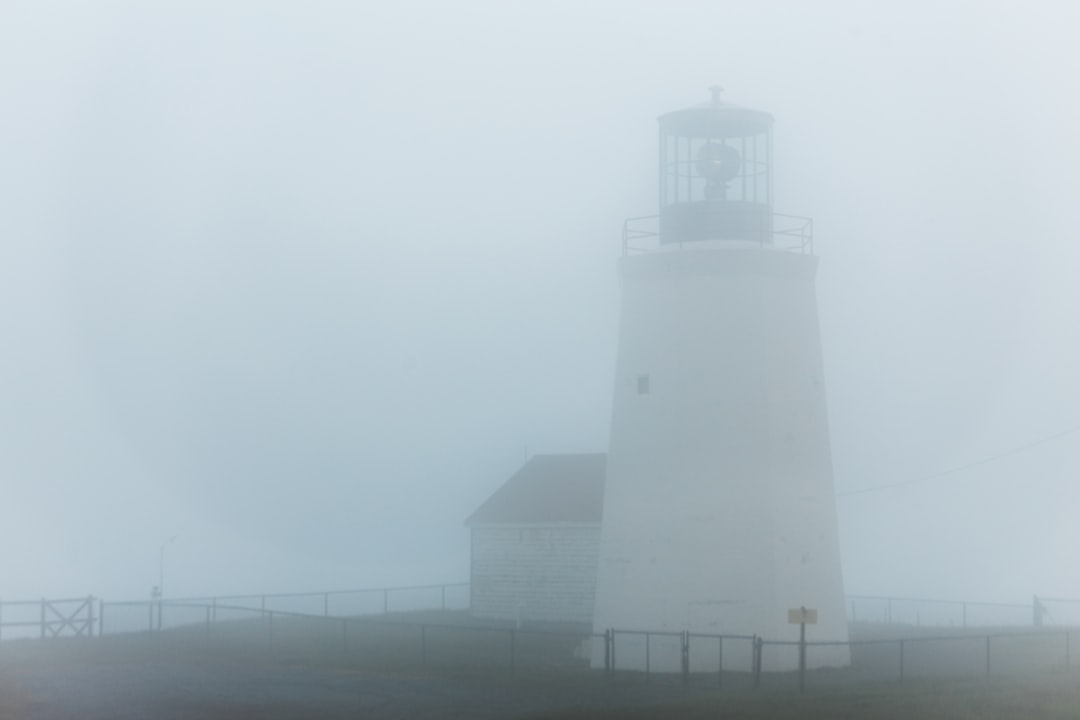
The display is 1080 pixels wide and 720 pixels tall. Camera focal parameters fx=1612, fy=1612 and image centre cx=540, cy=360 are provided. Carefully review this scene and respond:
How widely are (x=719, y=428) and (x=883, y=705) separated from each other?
7.06m

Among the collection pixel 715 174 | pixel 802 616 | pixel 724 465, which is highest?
pixel 715 174

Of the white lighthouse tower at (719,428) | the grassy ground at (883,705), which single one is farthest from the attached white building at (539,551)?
the grassy ground at (883,705)

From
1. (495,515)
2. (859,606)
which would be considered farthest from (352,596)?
(859,606)

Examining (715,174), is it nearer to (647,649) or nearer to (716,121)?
(716,121)

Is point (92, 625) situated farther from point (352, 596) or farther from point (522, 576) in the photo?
point (352, 596)

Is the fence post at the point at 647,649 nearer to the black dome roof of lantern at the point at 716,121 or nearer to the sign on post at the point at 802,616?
the sign on post at the point at 802,616

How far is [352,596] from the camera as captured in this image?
55656mm

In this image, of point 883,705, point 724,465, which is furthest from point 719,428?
point 883,705

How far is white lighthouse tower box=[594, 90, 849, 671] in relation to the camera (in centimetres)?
2712

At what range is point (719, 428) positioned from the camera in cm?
2744

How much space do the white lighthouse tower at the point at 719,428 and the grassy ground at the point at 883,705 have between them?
10.9ft

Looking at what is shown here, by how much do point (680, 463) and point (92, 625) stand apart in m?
17.5

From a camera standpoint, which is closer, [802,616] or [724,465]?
[802,616]

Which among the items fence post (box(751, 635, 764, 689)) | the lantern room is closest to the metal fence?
fence post (box(751, 635, 764, 689))
